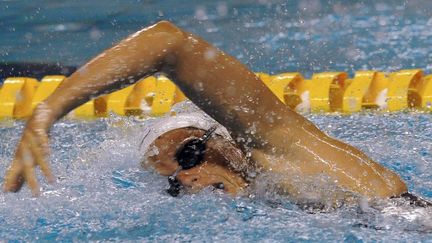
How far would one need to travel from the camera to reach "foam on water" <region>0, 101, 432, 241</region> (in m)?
1.98

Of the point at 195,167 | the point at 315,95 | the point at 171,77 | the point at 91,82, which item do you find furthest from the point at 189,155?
the point at 315,95

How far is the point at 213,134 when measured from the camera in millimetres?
2006

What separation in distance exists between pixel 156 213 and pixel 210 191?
0.63 feet

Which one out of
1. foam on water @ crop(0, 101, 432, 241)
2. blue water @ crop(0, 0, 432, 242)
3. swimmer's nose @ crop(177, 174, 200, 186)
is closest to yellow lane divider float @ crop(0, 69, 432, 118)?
blue water @ crop(0, 0, 432, 242)

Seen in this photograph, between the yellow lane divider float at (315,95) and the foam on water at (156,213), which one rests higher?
the yellow lane divider float at (315,95)

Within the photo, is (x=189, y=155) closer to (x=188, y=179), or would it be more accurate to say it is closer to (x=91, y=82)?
(x=188, y=179)

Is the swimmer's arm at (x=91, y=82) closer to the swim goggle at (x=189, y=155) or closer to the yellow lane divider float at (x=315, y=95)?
the swim goggle at (x=189, y=155)

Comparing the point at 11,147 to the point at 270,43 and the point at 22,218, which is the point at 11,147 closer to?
the point at 22,218

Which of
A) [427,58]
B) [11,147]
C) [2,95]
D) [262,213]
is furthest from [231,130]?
[427,58]

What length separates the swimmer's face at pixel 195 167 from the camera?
6.46 ft

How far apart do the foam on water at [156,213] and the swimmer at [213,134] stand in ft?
0.21

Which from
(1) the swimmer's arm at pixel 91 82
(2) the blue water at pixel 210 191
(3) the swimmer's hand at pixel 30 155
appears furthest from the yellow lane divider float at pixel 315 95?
(3) the swimmer's hand at pixel 30 155

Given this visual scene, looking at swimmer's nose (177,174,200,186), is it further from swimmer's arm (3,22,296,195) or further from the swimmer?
swimmer's arm (3,22,296,195)

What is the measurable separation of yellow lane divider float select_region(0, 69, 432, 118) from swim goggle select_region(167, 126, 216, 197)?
64.5 inches
